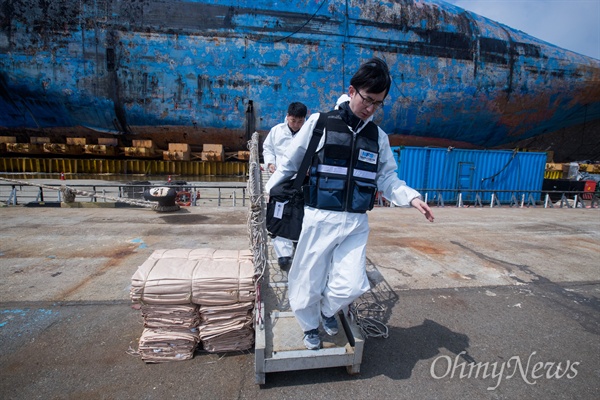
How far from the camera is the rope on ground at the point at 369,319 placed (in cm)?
268

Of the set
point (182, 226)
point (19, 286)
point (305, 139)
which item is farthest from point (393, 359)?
point (182, 226)

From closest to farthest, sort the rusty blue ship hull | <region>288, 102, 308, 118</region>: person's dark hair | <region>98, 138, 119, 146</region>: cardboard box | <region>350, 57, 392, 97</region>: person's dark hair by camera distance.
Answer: <region>350, 57, 392, 97</region>: person's dark hair
<region>288, 102, 308, 118</region>: person's dark hair
the rusty blue ship hull
<region>98, 138, 119, 146</region>: cardboard box

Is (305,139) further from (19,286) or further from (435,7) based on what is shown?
(435,7)

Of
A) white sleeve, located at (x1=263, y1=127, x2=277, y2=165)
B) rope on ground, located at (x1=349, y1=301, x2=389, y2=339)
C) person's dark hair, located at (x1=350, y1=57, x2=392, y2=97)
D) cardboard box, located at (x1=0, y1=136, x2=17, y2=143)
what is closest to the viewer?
person's dark hair, located at (x1=350, y1=57, x2=392, y2=97)

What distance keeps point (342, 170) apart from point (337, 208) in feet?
0.91

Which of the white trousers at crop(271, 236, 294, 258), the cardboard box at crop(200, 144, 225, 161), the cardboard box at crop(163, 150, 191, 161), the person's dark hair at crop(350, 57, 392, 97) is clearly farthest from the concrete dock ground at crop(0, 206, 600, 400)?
the cardboard box at crop(200, 144, 225, 161)

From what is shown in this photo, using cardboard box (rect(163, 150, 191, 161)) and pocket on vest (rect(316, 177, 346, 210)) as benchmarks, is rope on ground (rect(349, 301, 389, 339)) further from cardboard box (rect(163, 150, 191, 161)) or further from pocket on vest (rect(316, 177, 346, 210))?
cardboard box (rect(163, 150, 191, 161))

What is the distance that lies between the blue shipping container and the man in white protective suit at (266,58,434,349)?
12126 millimetres

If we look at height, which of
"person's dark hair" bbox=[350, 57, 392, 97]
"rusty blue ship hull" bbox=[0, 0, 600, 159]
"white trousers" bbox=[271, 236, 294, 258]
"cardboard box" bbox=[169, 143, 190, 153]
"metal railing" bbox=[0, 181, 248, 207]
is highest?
"rusty blue ship hull" bbox=[0, 0, 600, 159]

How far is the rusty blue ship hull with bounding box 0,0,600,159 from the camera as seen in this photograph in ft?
51.8

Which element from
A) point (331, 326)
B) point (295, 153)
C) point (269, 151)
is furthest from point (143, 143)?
point (331, 326)

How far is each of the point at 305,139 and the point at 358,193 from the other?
556 mm

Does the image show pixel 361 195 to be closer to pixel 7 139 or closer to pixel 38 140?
pixel 38 140

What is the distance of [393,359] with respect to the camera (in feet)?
7.96
